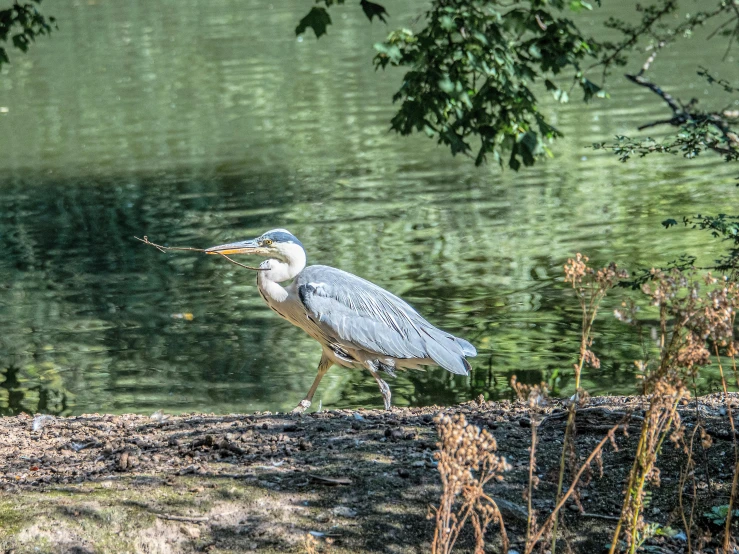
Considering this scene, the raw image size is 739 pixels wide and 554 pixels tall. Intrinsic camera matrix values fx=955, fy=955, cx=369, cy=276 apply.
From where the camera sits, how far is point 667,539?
3.74m

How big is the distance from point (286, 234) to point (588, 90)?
4.07 meters

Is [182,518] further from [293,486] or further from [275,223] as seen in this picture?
[275,223]

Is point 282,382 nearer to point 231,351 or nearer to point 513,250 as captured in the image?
point 231,351

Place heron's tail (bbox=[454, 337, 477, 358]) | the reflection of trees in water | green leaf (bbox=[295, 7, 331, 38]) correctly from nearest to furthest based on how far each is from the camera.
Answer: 1. heron's tail (bbox=[454, 337, 477, 358])
2. the reflection of trees in water
3. green leaf (bbox=[295, 7, 331, 38])

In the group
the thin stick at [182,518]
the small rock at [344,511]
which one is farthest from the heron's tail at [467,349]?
the thin stick at [182,518]

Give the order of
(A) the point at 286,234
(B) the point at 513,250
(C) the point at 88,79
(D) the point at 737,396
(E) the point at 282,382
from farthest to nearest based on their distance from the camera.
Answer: (C) the point at 88,79
(B) the point at 513,250
(E) the point at 282,382
(A) the point at 286,234
(D) the point at 737,396

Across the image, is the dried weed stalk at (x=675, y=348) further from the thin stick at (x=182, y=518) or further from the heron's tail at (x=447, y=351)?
the heron's tail at (x=447, y=351)

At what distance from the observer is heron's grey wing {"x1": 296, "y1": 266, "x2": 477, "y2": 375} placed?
19.6 ft

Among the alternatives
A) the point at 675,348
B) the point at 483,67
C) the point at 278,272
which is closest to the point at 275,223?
the point at 483,67

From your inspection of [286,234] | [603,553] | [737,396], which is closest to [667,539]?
[603,553]

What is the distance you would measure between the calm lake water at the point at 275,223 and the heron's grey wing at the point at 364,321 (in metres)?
1.38

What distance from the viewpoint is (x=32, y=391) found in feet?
25.8

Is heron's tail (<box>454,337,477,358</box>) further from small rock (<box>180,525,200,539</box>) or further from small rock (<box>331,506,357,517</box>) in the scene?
small rock (<box>180,525,200,539</box>)

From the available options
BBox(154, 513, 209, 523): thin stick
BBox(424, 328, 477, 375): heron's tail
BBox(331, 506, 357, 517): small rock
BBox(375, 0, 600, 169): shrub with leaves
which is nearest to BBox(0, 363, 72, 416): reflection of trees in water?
BBox(424, 328, 477, 375): heron's tail
